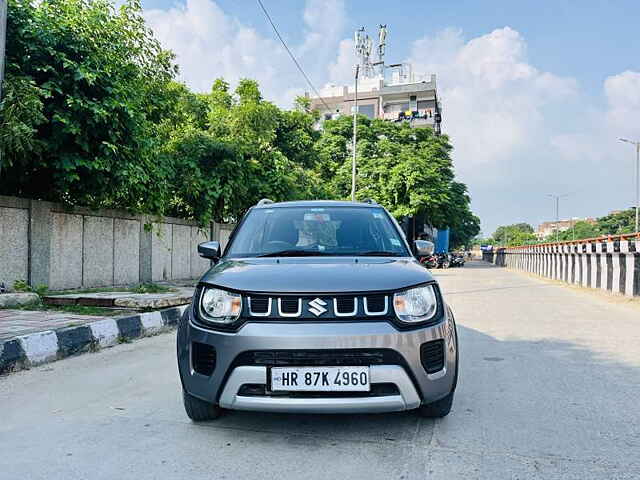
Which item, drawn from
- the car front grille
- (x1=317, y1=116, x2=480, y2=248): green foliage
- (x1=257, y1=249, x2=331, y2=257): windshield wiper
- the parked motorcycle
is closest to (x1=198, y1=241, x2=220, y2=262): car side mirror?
(x1=257, y1=249, x2=331, y2=257): windshield wiper

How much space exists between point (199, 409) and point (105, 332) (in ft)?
11.1

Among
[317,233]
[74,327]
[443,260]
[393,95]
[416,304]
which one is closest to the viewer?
[416,304]

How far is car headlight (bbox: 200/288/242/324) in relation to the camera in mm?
3076

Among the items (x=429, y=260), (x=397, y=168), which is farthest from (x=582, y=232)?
(x=429, y=260)

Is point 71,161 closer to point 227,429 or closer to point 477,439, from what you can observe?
point 227,429

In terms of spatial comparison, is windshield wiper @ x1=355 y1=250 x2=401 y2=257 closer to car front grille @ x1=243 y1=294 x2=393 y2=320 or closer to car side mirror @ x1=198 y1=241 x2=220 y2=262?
car front grille @ x1=243 y1=294 x2=393 y2=320

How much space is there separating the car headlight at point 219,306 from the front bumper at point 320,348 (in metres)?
0.11

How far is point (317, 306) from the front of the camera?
2.98m

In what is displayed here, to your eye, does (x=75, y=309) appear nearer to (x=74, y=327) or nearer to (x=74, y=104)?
(x=74, y=327)

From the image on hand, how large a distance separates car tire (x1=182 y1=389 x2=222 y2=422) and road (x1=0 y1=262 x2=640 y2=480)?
6 cm

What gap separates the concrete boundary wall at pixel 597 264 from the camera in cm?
1243

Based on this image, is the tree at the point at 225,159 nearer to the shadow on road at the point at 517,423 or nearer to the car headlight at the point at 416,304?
the shadow on road at the point at 517,423

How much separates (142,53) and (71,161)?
295cm

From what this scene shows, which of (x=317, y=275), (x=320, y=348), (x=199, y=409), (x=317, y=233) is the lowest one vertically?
(x=199, y=409)
